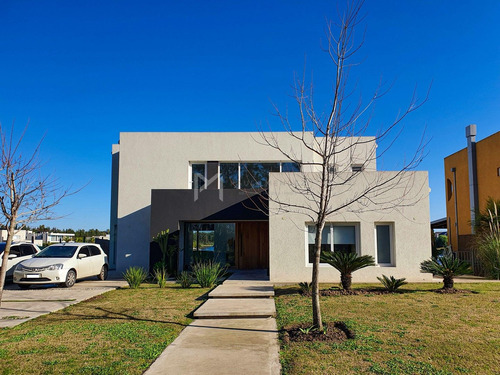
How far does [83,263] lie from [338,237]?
372 inches

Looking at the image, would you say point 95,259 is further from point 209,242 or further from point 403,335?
point 403,335

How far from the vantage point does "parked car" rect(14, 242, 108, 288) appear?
516 inches

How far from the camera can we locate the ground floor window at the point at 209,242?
17734mm

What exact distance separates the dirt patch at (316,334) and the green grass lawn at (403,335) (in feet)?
0.62

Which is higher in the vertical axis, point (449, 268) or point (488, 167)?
point (488, 167)

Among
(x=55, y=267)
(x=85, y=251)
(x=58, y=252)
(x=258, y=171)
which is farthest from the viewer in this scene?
(x=258, y=171)

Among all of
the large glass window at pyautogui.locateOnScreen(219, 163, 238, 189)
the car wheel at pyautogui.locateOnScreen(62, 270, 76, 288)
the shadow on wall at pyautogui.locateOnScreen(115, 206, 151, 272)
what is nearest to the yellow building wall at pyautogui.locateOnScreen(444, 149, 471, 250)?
the large glass window at pyautogui.locateOnScreen(219, 163, 238, 189)

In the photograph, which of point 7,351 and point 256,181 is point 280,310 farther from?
point 256,181

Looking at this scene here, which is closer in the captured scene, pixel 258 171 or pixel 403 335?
pixel 403 335

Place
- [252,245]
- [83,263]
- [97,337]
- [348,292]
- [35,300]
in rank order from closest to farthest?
[97,337], [348,292], [35,300], [83,263], [252,245]

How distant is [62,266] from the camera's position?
1355 centimetres

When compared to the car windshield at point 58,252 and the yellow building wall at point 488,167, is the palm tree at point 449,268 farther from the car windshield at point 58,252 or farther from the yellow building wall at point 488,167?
the yellow building wall at point 488,167

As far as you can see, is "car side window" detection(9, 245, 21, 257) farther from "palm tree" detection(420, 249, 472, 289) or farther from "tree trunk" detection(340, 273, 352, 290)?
"palm tree" detection(420, 249, 472, 289)

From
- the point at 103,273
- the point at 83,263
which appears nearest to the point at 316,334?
the point at 83,263
